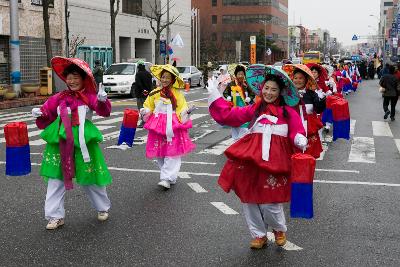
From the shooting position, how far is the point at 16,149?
618 cm

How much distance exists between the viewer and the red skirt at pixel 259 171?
499cm

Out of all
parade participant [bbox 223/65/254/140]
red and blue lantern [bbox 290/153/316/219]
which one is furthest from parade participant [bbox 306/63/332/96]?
red and blue lantern [bbox 290/153/316/219]

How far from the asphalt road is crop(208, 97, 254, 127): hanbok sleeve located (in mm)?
1162

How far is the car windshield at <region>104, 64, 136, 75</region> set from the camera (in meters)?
28.7

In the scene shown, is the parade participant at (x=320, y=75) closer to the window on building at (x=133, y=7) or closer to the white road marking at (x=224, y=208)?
the white road marking at (x=224, y=208)

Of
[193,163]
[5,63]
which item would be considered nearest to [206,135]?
[193,163]

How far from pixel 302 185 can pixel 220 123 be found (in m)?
1.01

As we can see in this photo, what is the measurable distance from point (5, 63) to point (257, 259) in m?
27.7

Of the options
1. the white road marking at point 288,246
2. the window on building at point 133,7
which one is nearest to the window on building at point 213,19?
the window on building at point 133,7

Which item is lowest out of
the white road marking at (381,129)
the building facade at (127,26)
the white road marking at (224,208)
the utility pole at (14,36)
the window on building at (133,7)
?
the white road marking at (224,208)

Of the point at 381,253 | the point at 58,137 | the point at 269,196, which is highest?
the point at 58,137

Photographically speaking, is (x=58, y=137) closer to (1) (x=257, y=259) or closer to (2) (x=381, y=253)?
(1) (x=257, y=259)

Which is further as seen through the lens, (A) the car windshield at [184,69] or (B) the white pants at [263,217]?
(A) the car windshield at [184,69]

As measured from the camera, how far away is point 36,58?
32500 mm
